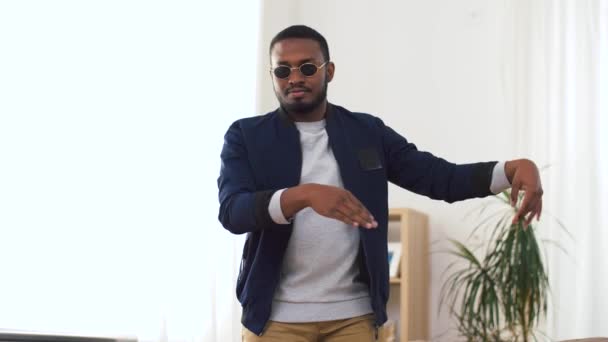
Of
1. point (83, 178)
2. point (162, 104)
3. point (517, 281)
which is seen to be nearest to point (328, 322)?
point (83, 178)

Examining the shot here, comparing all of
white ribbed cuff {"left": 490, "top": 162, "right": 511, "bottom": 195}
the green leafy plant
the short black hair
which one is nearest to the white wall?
the green leafy plant

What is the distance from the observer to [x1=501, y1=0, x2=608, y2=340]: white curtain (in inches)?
152

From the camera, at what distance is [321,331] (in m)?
1.42

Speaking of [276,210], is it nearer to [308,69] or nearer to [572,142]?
[308,69]

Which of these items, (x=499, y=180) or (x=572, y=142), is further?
(x=572, y=142)

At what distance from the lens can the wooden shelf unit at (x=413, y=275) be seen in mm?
3859

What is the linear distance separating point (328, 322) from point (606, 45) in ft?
9.98

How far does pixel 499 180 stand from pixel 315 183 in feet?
1.24

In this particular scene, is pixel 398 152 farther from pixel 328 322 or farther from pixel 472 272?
pixel 472 272

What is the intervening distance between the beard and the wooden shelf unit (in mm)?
2445

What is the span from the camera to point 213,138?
371 centimetres

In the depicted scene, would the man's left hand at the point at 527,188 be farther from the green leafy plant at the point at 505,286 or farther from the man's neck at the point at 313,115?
the green leafy plant at the point at 505,286

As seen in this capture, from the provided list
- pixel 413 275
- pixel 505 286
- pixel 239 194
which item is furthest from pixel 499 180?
pixel 413 275

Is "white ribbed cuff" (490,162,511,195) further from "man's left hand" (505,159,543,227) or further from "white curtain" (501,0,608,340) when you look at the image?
"white curtain" (501,0,608,340)
